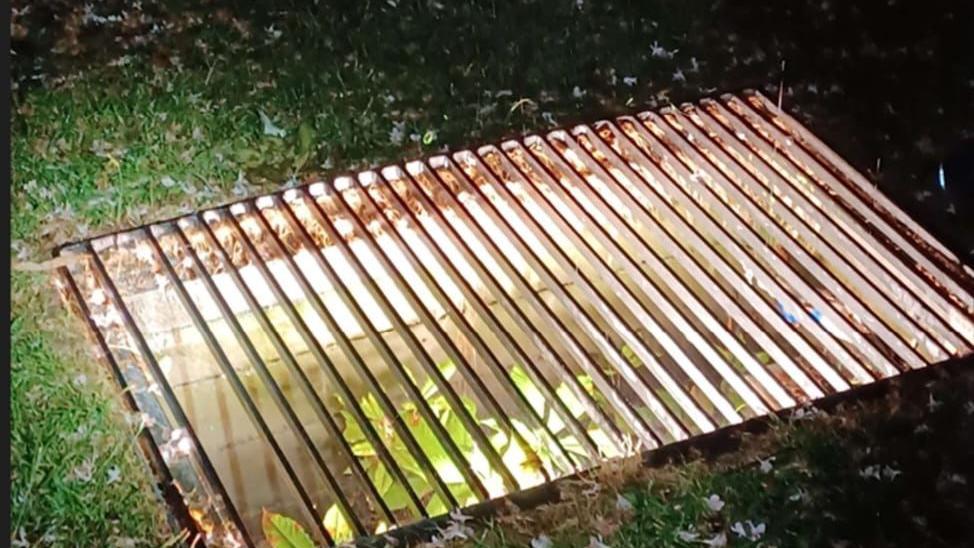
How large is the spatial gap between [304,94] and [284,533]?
679mm

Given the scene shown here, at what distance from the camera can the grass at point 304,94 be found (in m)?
1.52

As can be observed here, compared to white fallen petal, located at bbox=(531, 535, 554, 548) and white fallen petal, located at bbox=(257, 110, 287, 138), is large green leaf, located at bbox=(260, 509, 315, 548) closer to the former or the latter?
white fallen petal, located at bbox=(531, 535, 554, 548)

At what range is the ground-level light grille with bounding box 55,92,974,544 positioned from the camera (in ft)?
4.85

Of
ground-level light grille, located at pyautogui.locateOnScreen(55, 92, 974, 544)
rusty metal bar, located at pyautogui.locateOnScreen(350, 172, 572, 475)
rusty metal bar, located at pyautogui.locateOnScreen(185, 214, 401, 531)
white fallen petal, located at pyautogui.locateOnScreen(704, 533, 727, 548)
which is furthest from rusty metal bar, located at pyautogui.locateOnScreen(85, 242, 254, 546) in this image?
white fallen petal, located at pyautogui.locateOnScreen(704, 533, 727, 548)

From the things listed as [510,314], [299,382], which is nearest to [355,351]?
[299,382]

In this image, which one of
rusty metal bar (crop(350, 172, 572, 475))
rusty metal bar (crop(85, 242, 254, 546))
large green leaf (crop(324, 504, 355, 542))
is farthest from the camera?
large green leaf (crop(324, 504, 355, 542))

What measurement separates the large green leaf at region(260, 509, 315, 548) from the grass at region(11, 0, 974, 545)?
277mm

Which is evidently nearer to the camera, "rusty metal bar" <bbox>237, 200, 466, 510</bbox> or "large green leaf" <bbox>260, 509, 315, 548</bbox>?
"rusty metal bar" <bbox>237, 200, 466, 510</bbox>

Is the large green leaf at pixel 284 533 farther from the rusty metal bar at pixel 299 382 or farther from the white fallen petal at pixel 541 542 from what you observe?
the white fallen petal at pixel 541 542

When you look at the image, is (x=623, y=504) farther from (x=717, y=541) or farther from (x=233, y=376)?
(x=233, y=376)

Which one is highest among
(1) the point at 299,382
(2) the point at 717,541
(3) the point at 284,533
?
(1) the point at 299,382

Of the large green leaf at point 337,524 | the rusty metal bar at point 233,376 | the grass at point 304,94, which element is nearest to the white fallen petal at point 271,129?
the grass at point 304,94

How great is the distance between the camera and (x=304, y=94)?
1.80 meters

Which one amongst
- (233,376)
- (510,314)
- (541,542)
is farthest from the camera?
(510,314)
